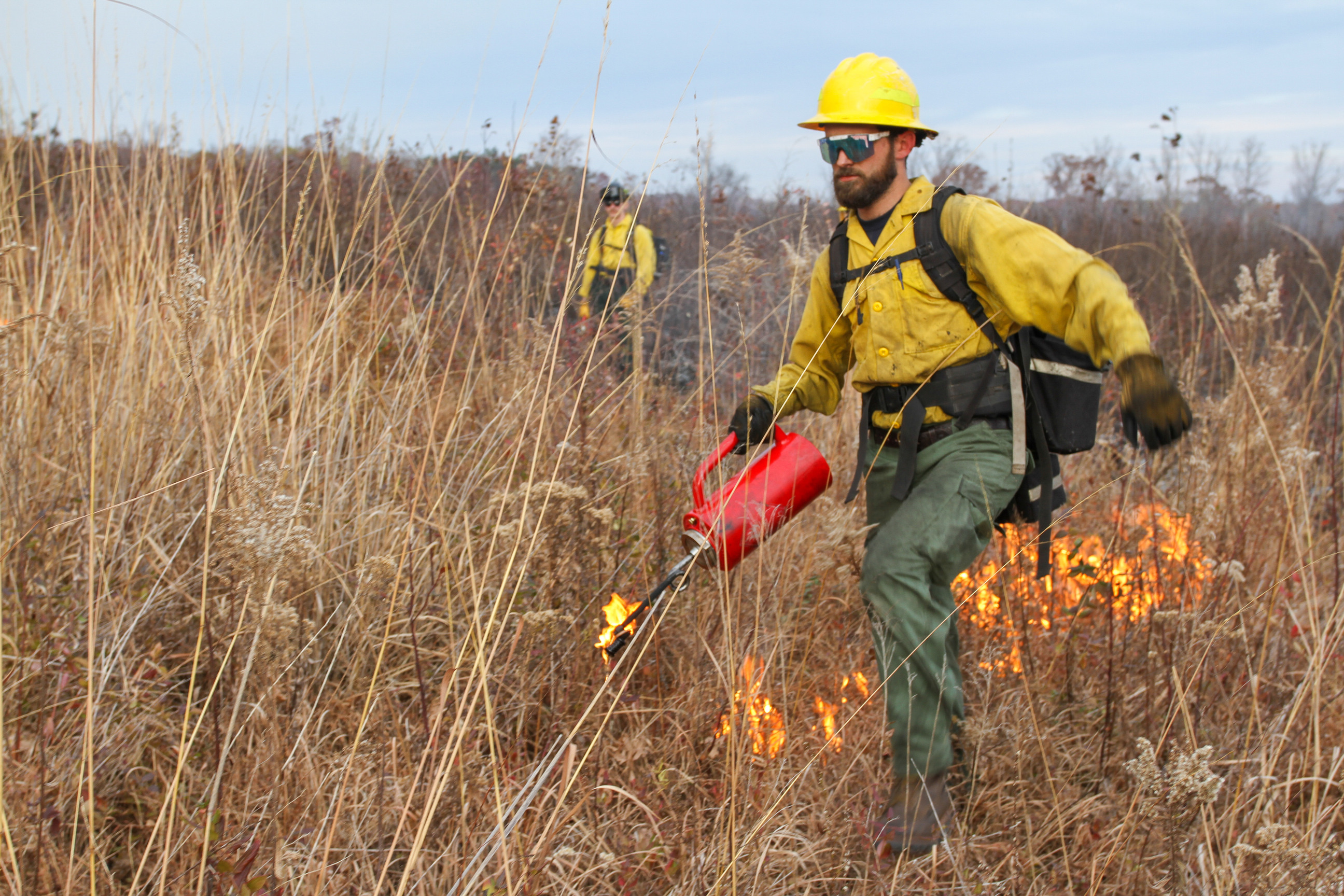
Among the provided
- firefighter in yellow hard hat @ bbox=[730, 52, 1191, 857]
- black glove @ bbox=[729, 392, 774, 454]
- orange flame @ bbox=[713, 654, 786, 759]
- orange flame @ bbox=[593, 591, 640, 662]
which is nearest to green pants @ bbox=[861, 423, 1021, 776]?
firefighter in yellow hard hat @ bbox=[730, 52, 1191, 857]

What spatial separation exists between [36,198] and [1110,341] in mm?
5960

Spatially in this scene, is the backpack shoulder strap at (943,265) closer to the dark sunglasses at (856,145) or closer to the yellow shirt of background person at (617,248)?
the dark sunglasses at (856,145)

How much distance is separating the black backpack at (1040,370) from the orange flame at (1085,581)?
493 mm

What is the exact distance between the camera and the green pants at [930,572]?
2.27 m

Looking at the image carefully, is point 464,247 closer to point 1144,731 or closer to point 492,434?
point 492,434

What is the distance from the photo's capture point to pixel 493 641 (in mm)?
2459

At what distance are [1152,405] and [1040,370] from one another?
0.58 meters

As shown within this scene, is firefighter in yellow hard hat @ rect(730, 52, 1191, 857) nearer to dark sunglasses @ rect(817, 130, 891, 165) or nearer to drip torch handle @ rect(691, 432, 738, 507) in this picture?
dark sunglasses @ rect(817, 130, 891, 165)

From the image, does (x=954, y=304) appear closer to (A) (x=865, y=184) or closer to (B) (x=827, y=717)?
(A) (x=865, y=184)

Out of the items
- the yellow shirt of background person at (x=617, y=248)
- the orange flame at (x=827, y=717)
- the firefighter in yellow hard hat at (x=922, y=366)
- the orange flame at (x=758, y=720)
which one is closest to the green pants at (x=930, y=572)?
the firefighter in yellow hard hat at (x=922, y=366)

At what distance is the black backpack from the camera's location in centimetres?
238

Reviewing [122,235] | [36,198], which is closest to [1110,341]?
[122,235]

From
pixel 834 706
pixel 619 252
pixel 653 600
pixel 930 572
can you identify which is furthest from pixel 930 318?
pixel 619 252

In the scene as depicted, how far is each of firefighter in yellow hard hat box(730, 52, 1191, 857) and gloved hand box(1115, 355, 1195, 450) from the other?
0.56 feet
